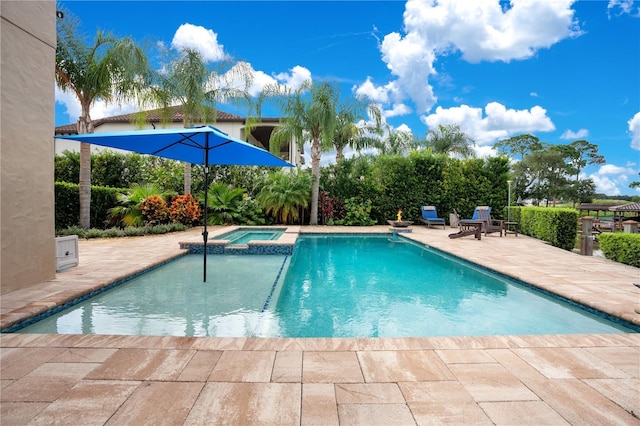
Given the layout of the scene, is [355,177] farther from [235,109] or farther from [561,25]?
[561,25]

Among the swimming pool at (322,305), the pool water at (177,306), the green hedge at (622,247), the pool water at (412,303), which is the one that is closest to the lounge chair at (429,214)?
the green hedge at (622,247)

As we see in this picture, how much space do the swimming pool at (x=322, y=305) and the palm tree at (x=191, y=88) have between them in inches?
295

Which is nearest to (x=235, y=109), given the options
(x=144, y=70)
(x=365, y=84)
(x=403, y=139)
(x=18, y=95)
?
(x=144, y=70)

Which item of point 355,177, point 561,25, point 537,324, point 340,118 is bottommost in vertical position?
point 537,324

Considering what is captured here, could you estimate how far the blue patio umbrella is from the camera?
482 cm

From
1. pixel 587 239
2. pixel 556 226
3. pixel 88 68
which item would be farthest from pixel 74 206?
pixel 556 226

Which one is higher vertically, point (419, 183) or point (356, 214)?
point (419, 183)

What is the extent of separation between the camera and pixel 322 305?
4867 mm

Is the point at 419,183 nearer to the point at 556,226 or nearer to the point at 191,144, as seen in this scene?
the point at 556,226

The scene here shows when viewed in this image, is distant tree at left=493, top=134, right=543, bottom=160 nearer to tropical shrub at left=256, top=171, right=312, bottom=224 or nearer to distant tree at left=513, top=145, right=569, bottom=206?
distant tree at left=513, top=145, right=569, bottom=206

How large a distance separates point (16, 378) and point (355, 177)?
14.0 meters

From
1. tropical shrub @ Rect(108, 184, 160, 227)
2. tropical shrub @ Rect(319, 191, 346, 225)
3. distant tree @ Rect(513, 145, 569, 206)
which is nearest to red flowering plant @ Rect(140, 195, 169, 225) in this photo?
tropical shrub @ Rect(108, 184, 160, 227)

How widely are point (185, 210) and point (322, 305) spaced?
9548mm

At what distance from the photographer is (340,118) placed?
1430 cm
